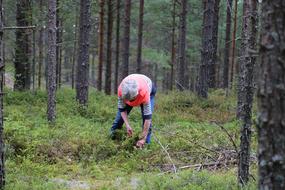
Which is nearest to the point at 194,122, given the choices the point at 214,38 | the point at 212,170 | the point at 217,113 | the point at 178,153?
the point at 217,113

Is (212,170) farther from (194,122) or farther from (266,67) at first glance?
(194,122)

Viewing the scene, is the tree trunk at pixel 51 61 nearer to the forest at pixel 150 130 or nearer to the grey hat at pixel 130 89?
the forest at pixel 150 130

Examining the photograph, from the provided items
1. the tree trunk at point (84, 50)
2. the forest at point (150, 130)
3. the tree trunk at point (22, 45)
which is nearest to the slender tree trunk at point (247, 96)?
the forest at point (150, 130)

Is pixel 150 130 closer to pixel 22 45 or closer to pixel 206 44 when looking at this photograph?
pixel 206 44

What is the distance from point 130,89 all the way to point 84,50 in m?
5.90

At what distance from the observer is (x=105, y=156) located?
27.3ft

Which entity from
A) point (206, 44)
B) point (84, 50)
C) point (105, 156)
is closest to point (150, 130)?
point (105, 156)

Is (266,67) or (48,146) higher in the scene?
(266,67)

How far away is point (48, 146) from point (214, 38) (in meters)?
15.3

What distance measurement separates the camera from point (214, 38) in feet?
72.0

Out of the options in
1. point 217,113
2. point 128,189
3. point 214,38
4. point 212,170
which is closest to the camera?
point 128,189

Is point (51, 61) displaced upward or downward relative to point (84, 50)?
downward

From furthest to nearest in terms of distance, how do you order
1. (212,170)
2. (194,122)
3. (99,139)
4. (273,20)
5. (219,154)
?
(194,122)
(99,139)
(219,154)
(212,170)
(273,20)

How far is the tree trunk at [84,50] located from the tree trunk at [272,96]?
10.5 meters
